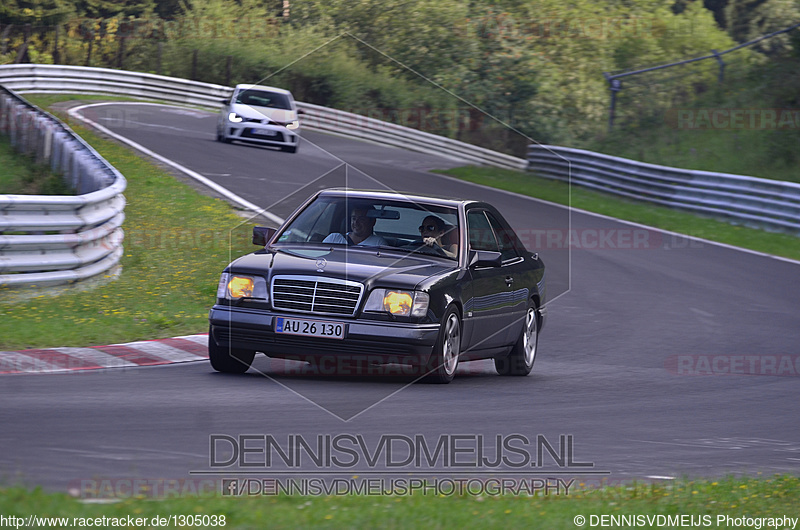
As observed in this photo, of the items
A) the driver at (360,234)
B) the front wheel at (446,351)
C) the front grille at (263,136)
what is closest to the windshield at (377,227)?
the driver at (360,234)

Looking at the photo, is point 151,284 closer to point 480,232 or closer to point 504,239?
point 504,239

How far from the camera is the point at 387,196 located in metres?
9.30

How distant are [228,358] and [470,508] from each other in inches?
160

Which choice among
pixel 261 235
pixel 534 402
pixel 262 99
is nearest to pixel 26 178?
pixel 262 99

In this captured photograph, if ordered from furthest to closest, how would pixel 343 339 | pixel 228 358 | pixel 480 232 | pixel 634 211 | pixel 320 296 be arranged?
pixel 634 211
pixel 480 232
pixel 228 358
pixel 320 296
pixel 343 339

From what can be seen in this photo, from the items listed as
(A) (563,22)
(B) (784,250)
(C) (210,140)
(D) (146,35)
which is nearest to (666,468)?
(B) (784,250)

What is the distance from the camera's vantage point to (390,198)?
9.28 meters

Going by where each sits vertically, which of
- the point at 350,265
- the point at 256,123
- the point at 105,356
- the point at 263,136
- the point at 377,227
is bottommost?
the point at 263,136

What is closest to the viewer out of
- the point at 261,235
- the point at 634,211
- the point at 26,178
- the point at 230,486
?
the point at 230,486

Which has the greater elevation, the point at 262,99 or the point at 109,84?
the point at 262,99

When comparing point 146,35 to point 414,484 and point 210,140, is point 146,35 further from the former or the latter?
point 414,484

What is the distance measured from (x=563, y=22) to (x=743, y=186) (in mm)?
19301

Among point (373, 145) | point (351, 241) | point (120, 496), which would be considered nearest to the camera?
point (120, 496)

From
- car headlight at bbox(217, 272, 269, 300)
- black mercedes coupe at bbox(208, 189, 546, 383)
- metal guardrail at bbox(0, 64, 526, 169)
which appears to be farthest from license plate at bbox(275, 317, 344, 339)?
metal guardrail at bbox(0, 64, 526, 169)
